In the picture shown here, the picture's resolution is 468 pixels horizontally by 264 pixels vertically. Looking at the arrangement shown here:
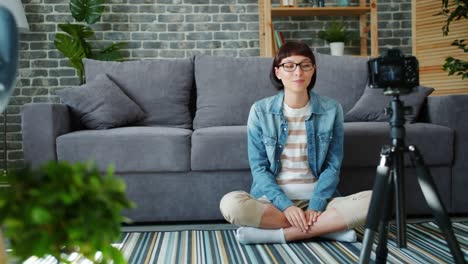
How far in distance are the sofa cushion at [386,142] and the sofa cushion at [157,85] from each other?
3.39 feet

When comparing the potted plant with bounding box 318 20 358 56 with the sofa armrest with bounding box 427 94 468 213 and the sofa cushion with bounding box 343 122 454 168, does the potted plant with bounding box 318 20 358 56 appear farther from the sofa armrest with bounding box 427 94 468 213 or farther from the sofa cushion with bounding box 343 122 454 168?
the sofa cushion with bounding box 343 122 454 168

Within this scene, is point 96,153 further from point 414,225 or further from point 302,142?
point 414,225

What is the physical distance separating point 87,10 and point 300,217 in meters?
3.01

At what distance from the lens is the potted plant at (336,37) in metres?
4.43

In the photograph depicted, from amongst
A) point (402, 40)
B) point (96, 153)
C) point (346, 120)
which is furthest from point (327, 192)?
point (402, 40)

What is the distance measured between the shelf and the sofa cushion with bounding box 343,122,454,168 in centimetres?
205

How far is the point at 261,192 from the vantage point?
2.13m

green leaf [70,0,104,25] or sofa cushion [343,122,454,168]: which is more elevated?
green leaf [70,0,104,25]

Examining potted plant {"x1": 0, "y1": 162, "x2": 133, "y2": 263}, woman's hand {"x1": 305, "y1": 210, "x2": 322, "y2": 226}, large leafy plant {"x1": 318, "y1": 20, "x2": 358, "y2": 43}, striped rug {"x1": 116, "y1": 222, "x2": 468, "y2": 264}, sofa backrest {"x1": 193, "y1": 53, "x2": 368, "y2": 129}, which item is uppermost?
large leafy plant {"x1": 318, "y1": 20, "x2": 358, "y2": 43}

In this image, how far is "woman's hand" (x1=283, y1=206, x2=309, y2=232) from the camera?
6.46 ft

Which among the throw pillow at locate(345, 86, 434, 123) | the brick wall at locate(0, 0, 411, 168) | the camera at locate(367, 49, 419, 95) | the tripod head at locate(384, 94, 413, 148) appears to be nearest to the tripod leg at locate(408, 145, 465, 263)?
the tripod head at locate(384, 94, 413, 148)

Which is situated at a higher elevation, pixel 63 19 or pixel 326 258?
pixel 63 19

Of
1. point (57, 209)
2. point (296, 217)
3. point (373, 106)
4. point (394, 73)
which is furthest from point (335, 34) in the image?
point (57, 209)

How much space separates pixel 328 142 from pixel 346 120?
2.75ft
